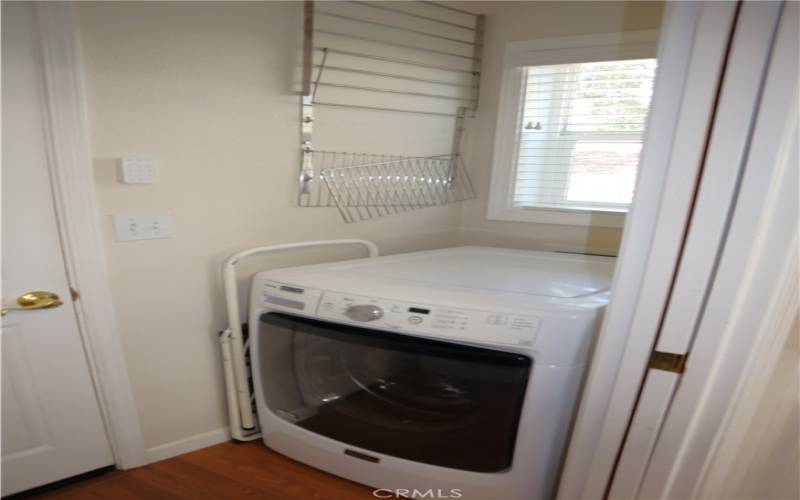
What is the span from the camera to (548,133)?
177 cm

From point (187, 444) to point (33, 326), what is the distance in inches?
28.1

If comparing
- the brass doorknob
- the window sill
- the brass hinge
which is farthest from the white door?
the window sill

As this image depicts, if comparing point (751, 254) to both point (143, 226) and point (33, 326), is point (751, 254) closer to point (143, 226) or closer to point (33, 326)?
point (143, 226)

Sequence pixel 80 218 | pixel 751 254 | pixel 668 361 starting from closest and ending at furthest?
pixel 751 254 < pixel 668 361 < pixel 80 218

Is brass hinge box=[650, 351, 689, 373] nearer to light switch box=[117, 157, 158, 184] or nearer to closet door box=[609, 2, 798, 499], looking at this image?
closet door box=[609, 2, 798, 499]

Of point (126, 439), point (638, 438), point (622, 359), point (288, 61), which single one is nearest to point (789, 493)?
point (638, 438)

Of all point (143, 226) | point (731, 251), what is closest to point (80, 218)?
point (143, 226)

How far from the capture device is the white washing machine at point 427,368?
98 cm

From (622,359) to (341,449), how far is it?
3.22ft

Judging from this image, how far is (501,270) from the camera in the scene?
1.33m

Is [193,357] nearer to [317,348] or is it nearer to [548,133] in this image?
[317,348]

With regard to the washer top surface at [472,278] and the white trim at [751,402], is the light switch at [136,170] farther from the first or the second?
the white trim at [751,402]

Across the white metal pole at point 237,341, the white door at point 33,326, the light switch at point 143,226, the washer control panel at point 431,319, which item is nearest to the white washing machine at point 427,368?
the washer control panel at point 431,319

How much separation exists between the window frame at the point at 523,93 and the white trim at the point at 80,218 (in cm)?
164
